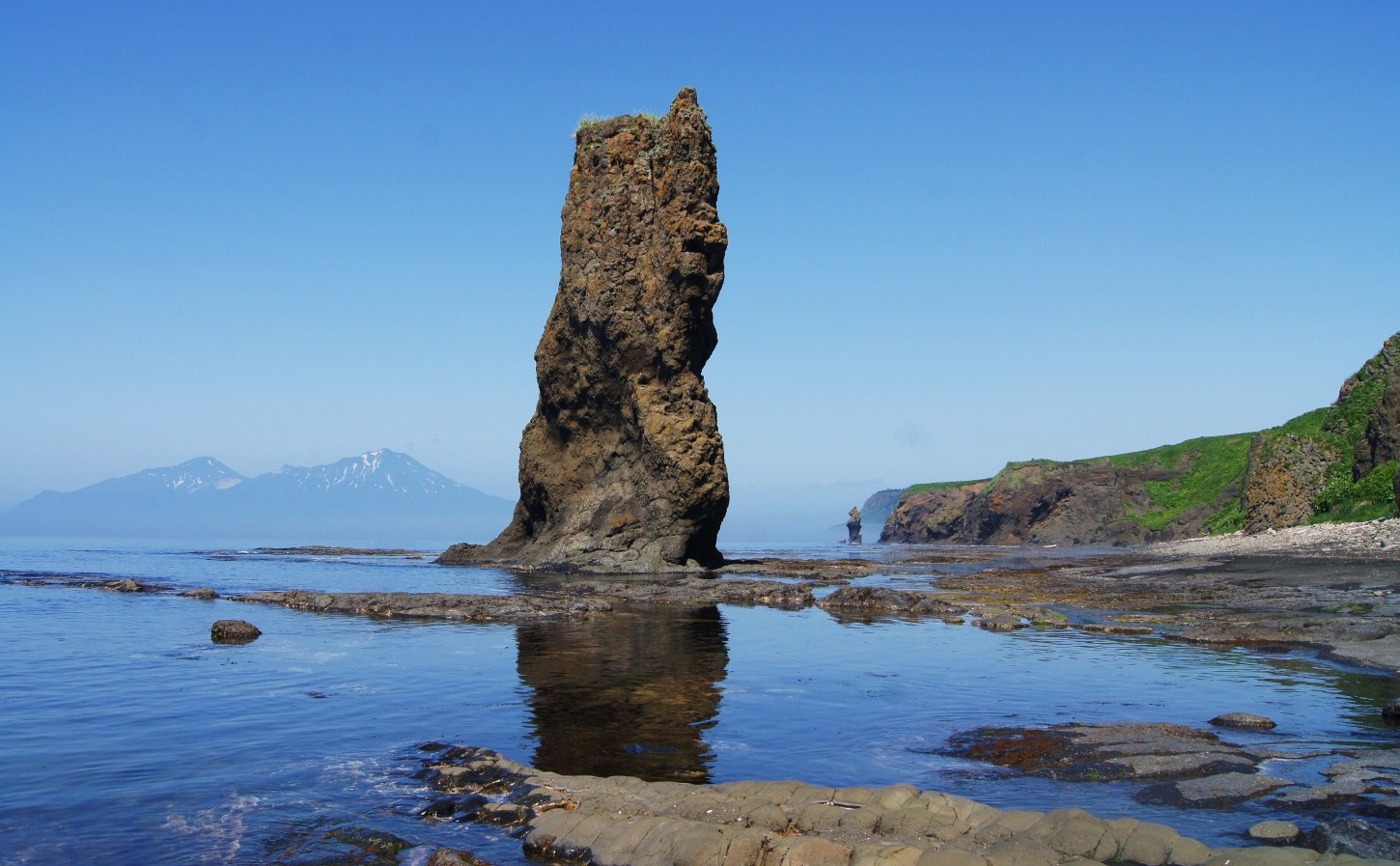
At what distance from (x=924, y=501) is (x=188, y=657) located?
417 feet

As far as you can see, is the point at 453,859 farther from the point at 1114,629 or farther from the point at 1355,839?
the point at 1114,629

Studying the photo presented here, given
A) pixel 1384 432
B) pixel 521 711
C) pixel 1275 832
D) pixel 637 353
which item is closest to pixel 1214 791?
pixel 1275 832

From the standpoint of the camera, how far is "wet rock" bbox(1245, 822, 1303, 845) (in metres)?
9.19

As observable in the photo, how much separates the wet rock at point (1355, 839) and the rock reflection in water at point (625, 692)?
22.4ft

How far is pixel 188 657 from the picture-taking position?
78.3 ft

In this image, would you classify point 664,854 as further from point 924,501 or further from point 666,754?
point 924,501

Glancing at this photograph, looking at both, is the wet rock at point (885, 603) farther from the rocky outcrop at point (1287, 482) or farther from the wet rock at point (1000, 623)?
the rocky outcrop at point (1287, 482)

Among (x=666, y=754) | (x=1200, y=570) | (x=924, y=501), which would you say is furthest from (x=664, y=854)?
(x=924, y=501)

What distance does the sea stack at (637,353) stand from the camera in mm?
51875

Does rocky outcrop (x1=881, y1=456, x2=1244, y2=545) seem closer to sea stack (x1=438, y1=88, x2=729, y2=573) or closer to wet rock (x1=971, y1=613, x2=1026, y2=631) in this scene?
sea stack (x1=438, y1=88, x2=729, y2=573)

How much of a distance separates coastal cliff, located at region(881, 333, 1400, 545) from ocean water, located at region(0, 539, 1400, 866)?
34977 millimetres

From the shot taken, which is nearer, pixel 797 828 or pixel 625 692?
pixel 797 828

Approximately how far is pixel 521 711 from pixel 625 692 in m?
2.40

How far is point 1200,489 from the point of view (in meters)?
94.0
